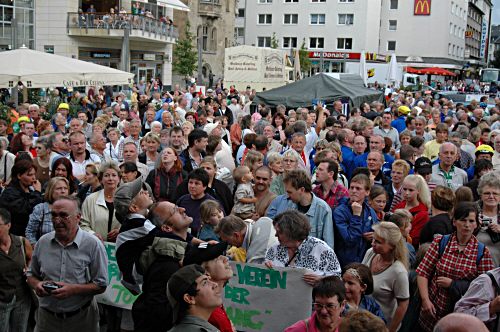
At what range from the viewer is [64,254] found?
5000 mm

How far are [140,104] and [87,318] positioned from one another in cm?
1408

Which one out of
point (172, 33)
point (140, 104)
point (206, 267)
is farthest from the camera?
point (172, 33)

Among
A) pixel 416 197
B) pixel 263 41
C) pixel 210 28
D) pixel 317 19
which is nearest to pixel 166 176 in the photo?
pixel 416 197

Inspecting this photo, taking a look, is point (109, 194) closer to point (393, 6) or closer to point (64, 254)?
point (64, 254)

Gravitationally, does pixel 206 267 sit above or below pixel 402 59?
below

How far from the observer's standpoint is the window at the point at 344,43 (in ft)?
246

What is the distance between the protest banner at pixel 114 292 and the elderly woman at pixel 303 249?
194 cm

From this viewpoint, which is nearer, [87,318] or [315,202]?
[87,318]

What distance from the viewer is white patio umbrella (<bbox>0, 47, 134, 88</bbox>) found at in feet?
39.8

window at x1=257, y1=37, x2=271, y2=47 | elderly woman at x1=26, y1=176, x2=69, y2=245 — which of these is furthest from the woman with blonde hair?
window at x1=257, y1=37, x2=271, y2=47

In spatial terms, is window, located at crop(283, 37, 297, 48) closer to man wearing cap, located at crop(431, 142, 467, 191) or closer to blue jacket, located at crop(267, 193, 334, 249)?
man wearing cap, located at crop(431, 142, 467, 191)

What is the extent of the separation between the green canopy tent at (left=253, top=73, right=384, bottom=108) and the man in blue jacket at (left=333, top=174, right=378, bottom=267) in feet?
40.5

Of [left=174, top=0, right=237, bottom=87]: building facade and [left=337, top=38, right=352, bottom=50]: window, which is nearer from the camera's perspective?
[left=174, top=0, right=237, bottom=87]: building facade

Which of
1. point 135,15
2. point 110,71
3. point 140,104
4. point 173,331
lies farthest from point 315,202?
point 135,15
